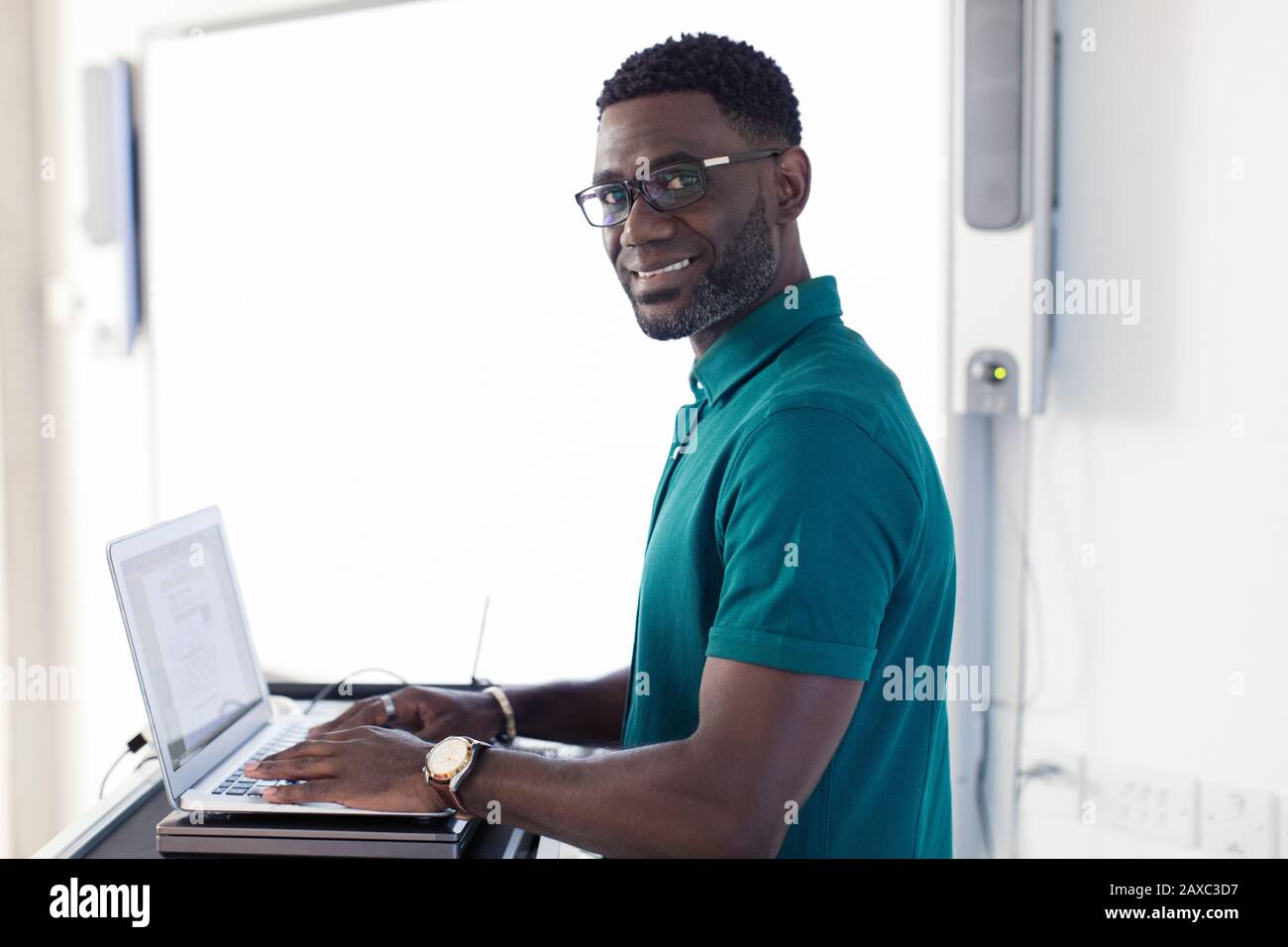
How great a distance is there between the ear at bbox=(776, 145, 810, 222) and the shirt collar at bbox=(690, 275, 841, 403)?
11 cm

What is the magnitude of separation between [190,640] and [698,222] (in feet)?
2.49

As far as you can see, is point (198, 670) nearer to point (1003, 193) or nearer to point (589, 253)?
point (589, 253)

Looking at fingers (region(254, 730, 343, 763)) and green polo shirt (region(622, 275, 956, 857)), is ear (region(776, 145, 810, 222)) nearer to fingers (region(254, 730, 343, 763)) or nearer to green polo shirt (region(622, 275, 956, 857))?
green polo shirt (region(622, 275, 956, 857))

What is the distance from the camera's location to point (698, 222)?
3.75 feet

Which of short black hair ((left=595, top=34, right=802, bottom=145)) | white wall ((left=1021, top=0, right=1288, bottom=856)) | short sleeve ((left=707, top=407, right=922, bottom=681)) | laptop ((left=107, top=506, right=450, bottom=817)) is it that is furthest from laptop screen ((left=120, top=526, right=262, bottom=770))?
white wall ((left=1021, top=0, right=1288, bottom=856))

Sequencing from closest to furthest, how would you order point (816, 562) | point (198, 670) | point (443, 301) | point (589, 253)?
point (816, 562) → point (198, 670) → point (589, 253) → point (443, 301)

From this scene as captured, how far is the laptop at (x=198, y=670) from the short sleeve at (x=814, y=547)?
392mm

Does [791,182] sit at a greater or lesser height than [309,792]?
greater

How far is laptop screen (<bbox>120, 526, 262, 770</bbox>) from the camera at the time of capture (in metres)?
1.12

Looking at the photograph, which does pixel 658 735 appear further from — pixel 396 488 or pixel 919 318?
pixel 396 488

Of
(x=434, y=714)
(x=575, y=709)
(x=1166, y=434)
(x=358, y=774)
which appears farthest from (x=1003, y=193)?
(x=358, y=774)

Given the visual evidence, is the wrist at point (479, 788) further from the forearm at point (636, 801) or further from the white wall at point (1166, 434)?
the white wall at point (1166, 434)

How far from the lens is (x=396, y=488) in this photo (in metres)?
2.29

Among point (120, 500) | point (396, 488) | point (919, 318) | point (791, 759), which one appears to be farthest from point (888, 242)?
point (120, 500)
